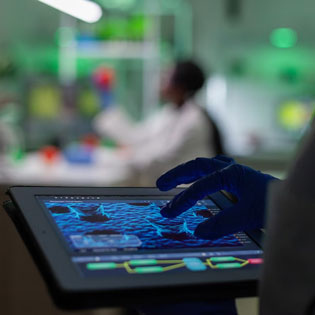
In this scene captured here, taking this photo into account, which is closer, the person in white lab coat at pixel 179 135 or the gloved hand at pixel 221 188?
the gloved hand at pixel 221 188

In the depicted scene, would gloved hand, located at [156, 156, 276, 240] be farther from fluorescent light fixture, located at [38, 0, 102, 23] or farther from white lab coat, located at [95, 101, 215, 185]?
white lab coat, located at [95, 101, 215, 185]

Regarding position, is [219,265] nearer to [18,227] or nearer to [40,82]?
[18,227]

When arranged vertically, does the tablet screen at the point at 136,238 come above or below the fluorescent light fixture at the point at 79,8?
below

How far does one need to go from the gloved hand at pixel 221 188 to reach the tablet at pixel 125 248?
0.01 m

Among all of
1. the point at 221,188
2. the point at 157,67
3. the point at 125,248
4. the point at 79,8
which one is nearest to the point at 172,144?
the point at 79,8

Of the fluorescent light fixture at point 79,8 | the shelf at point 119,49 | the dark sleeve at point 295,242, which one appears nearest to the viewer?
the dark sleeve at point 295,242

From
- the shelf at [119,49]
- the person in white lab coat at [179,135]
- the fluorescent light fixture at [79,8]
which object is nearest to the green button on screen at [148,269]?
the fluorescent light fixture at [79,8]

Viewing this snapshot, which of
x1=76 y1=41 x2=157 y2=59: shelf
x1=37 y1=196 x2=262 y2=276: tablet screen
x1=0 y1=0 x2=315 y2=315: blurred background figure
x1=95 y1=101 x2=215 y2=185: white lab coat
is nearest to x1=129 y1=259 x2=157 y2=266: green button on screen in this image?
x1=37 y1=196 x2=262 y2=276: tablet screen

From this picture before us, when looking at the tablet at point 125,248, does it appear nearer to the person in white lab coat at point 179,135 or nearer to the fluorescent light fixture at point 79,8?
the fluorescent light fixture at point 79,8

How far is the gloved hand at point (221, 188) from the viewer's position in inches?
28.1

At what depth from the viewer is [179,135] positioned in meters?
3.01

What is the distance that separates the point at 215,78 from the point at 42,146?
1253 mm

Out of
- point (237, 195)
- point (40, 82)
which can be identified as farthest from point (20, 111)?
point (237, 195)

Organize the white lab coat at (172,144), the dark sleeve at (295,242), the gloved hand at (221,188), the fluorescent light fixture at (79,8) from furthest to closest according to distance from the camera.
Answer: the white lab coat at (172,144)
the fluorescent light fixture at (79,8)
the gloved hand at (221,188)
the dark sleeve at (295,242)
